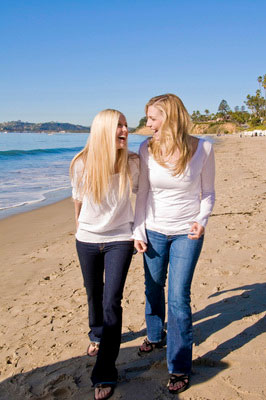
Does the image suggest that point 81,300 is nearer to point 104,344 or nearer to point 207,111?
point 104,344

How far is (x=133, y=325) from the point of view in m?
3.73

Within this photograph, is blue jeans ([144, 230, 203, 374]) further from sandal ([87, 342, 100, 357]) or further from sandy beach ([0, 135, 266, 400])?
sandal ([87, 342, 100, 357])

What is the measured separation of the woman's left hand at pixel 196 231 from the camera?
261cm

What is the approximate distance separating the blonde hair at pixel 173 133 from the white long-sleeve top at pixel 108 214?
256 millimetres

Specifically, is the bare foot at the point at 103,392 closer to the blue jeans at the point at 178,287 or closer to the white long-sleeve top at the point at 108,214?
the blue jeans at the point at 178,287

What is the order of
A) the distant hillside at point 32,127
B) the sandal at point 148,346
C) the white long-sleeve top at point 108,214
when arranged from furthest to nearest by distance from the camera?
the distant hillside at point 32,127, the sandal at point 148,346, the white long-sleeve top at point 108,214

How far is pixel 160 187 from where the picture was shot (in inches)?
106

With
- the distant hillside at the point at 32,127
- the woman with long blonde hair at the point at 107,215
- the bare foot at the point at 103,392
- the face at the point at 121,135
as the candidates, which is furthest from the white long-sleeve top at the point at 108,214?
the distant hillside at the point at 32,127

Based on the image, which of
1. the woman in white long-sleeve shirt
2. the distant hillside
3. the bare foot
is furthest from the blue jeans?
the distant hillside

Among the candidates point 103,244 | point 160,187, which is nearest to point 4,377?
point 103,244

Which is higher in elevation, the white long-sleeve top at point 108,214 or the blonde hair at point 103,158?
the blonde hair at point 103,158

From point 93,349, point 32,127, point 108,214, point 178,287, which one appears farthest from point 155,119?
point 32,127

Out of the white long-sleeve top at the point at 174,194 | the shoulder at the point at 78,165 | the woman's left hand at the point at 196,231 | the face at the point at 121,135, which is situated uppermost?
the face at the point at 121,135

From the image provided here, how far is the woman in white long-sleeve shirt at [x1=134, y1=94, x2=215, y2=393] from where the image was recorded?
2.62m
